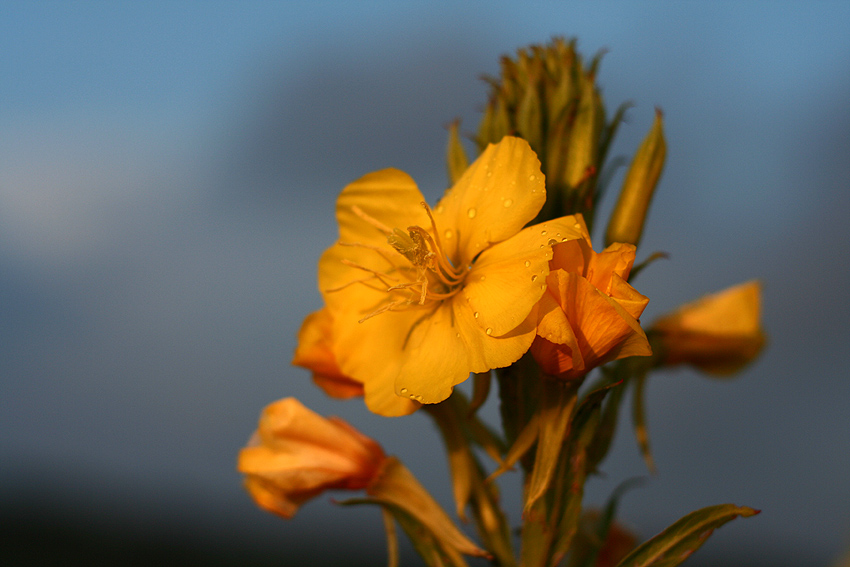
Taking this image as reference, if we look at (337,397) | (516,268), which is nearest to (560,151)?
(516,268)

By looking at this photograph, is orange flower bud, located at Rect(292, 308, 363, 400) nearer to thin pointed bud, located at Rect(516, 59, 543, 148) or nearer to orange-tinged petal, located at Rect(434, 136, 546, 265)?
orange-tinged petal, located at Rect(434, 136, 546, 265)

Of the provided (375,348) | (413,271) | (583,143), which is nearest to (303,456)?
(375,348)

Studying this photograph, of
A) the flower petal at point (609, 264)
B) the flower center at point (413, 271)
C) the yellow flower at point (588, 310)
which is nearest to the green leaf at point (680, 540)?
the yellow flower at point (588, 310)

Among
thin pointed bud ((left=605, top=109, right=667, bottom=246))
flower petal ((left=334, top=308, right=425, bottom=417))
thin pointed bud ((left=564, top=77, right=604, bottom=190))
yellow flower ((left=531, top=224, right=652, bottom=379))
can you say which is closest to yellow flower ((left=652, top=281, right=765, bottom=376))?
thin pointed bud ((left=605, top=109, right=667, bottom=246))

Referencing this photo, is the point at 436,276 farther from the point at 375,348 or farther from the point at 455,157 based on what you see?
the point at 455,157

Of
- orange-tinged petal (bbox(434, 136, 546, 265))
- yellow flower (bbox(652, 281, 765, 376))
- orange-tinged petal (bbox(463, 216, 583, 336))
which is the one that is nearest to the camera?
orange-tinged petal (bbox(463, 216, 583, 336))
